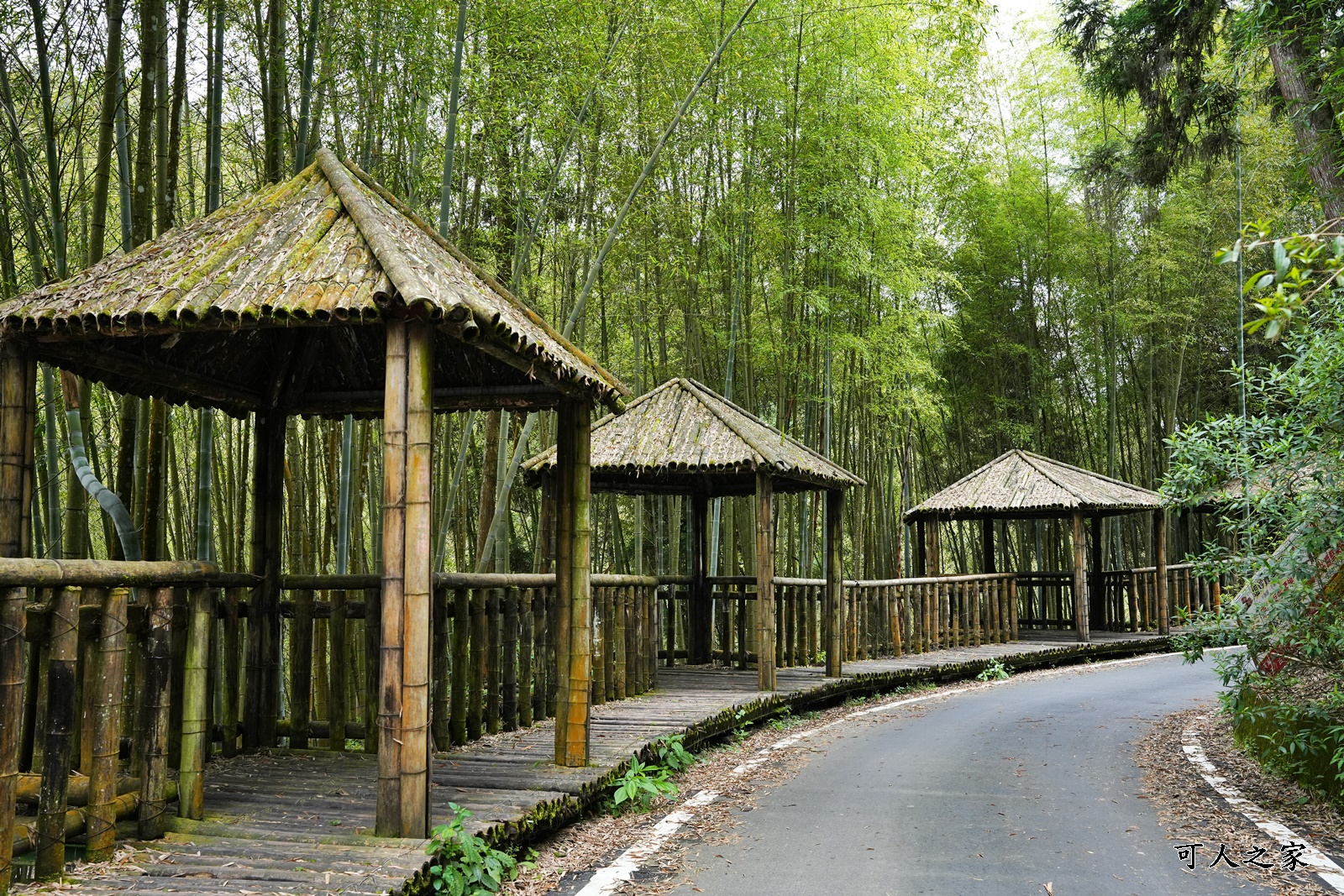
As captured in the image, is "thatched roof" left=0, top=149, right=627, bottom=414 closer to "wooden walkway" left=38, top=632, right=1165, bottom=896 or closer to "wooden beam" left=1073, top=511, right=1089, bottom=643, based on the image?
"wooden walkway" left=38, top=632, right=1165, bottom=896

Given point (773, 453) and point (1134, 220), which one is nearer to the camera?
point (773, 453)

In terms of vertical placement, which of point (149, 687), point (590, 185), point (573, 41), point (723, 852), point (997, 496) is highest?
point (573, 41)

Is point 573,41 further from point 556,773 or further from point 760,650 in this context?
point 556,773

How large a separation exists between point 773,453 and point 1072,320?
11627 millimetres

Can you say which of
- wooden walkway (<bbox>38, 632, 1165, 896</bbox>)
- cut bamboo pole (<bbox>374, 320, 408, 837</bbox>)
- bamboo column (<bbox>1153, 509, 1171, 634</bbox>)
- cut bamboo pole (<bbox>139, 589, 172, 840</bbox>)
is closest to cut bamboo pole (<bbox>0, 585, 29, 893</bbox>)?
wooden walkway (<bbox>38, 632, 1165, 896</bbox>)

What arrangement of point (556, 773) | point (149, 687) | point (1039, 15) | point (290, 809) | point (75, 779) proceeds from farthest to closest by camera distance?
point (1039, 15), point (556, 773), point (290, 809), point (149, 687), point (75, 779)

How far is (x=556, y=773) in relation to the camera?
5148mm

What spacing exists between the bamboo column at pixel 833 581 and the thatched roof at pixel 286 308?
508 centimetres

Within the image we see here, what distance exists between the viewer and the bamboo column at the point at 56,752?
3201mm

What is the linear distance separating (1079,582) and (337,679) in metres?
12.0

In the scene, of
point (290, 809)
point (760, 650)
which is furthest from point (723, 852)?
point (760, 650)

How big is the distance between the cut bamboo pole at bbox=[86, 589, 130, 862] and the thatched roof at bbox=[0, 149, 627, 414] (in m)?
1.09

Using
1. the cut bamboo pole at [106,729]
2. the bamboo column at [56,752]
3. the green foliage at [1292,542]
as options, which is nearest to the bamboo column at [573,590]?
the cut bamboo pole at [106,729]

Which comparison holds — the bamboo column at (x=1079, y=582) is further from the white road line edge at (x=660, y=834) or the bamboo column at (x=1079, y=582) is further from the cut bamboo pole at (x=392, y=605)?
the cut bamboo pole at (x=392, y=605)
